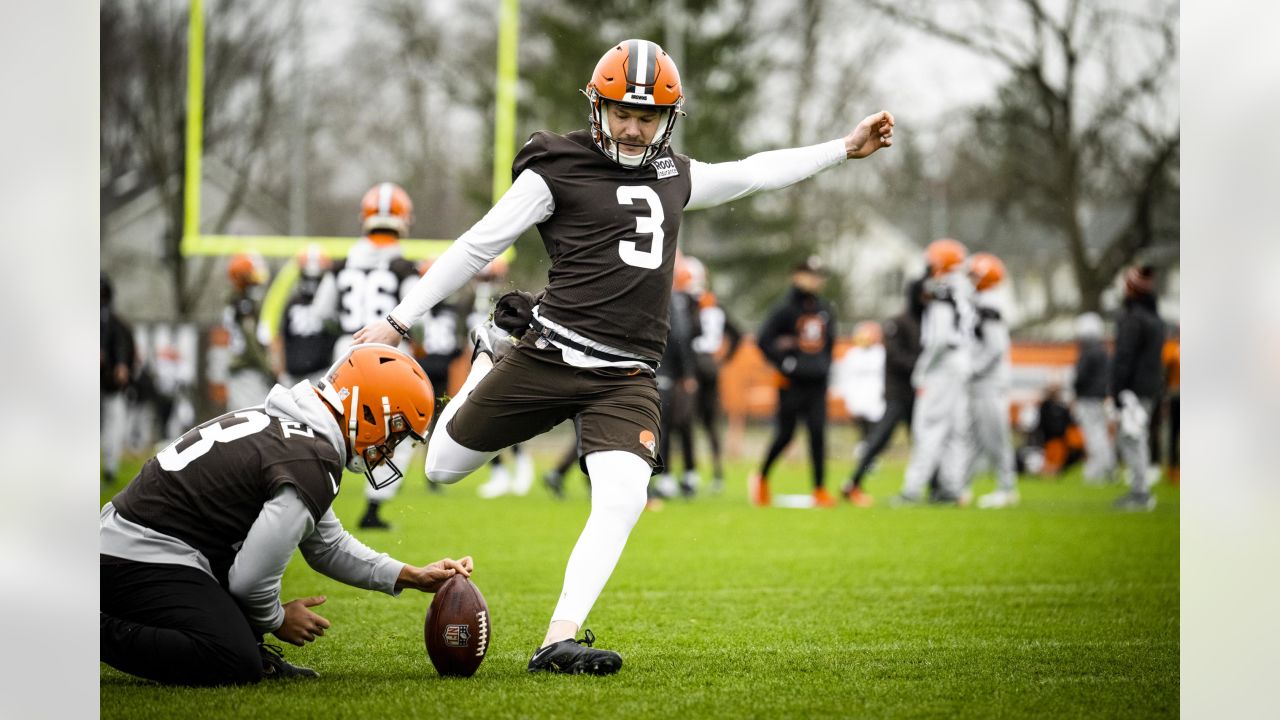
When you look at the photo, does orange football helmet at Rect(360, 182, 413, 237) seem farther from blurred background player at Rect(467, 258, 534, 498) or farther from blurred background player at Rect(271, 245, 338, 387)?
blurred background player at Rect(467, 258, 534, 498)

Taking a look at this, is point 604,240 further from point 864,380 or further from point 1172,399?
point 864,380

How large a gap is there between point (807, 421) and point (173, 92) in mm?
14142

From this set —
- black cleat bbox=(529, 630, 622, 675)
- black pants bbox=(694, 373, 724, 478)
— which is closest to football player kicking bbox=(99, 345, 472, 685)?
black cleat bbox=(529, 630, 622, 675)

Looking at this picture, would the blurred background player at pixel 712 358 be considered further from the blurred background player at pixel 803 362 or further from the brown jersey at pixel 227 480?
the brown jersey at pixel 227 480

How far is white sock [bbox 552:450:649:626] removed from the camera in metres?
4.14

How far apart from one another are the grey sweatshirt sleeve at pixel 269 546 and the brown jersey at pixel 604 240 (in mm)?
1134

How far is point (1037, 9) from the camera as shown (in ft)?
67.5

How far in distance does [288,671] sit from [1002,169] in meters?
19.9

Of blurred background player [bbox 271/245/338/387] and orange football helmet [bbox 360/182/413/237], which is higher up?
orange football helmet [bbox 360/182/413/237]

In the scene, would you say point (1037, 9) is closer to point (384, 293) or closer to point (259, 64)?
point (259, 64)

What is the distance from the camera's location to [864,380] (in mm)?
18828

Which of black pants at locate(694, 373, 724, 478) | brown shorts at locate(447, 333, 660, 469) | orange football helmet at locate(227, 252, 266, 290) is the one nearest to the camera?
brown shorts at locate(447, 333, 660, 469)

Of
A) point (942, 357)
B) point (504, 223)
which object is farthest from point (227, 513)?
point (942, 357)

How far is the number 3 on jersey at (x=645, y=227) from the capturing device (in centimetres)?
440
